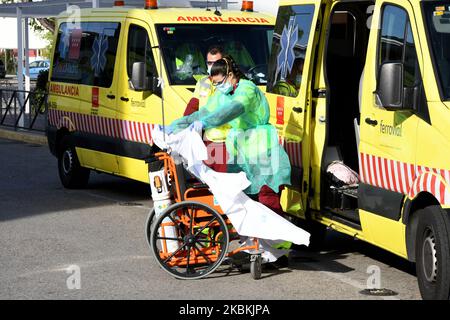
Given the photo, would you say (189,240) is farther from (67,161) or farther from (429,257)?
(67,161)

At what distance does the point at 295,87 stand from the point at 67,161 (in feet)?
17.9

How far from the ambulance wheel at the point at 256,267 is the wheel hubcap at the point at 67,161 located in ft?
20.0

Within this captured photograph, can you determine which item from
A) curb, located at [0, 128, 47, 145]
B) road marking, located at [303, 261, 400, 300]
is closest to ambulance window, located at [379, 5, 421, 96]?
road marking, located at [303, 261, 400, 300]

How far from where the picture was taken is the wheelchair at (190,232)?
8469 mm

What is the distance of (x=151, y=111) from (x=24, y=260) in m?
3.31

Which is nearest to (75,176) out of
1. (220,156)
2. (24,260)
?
(24,260)

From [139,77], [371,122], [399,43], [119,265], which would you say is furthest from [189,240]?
[139,77]

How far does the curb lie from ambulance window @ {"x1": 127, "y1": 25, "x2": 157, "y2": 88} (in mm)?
8786

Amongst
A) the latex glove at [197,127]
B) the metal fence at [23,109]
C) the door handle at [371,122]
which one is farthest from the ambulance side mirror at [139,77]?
the metal fence at [23,109]

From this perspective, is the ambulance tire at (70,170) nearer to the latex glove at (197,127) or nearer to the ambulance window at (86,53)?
the ambulance window at (86,53)

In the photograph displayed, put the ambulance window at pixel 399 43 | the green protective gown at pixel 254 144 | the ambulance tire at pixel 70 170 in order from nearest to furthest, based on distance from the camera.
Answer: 1. the ambulance window at pixel 399 43
2. the green protective gown at pixel 254 144
3. the ambulance tire at pixel 70 170

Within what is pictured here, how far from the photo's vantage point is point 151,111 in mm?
12180

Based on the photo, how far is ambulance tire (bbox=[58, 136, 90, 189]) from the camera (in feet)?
46.2

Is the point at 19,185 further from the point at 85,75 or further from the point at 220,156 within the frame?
the point at 220,156
